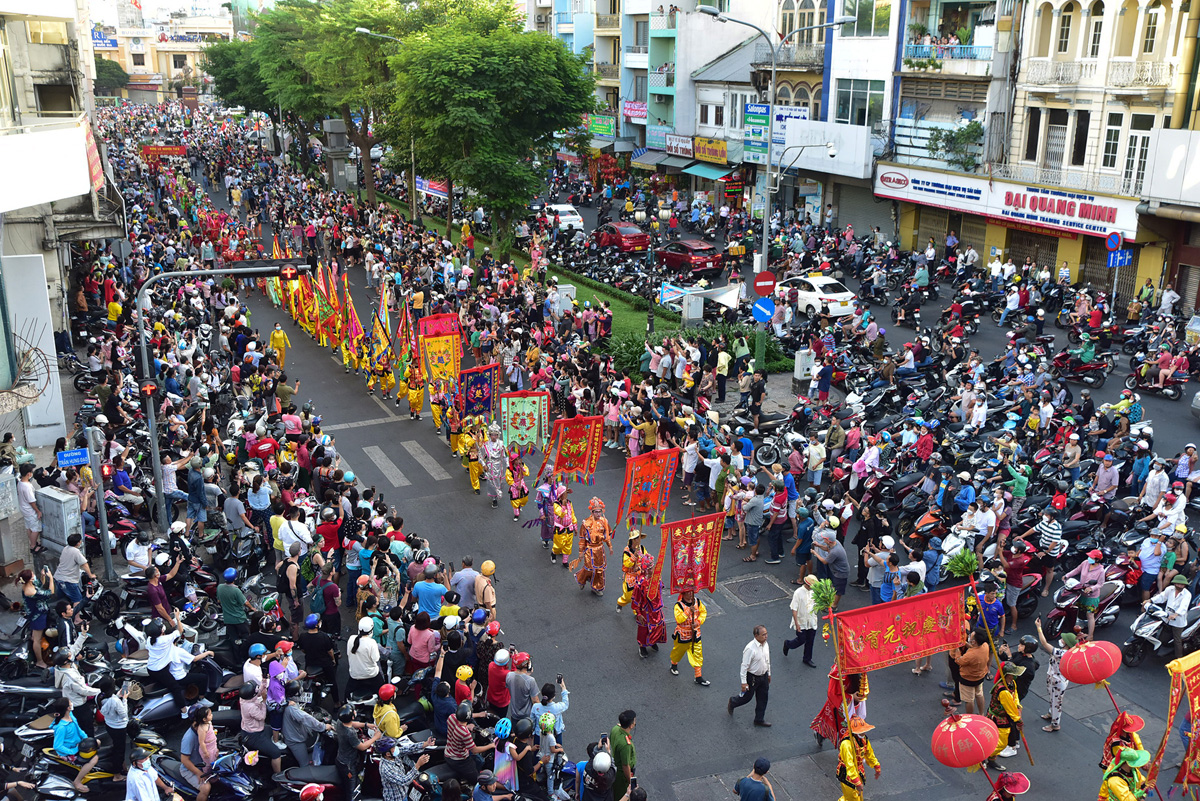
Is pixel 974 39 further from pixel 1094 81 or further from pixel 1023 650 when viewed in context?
pixel 1023 650

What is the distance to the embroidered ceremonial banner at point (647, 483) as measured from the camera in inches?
637

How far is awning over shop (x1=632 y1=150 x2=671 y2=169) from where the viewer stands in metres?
51.9

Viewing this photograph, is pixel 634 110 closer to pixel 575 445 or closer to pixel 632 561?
pixel 575 445

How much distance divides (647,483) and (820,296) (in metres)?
15.1

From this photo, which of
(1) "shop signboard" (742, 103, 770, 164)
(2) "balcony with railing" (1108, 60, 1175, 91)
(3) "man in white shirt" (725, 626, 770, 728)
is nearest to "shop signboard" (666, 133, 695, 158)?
(1) "shop signboard" (742, 103, 770, 164)

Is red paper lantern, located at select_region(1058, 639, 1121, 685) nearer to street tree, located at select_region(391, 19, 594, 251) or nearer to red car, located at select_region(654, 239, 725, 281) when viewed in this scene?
red car, located at select_region(654, 239, 725, 281)

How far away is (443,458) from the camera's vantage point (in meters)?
20.7

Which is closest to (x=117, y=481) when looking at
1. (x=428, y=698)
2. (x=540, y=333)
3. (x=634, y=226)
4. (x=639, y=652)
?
(x=428, y=698)

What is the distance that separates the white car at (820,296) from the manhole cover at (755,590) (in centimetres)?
1463

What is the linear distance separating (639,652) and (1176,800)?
21.0 ft

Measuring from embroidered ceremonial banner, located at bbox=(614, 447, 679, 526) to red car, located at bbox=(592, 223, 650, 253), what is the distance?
21.8 meters

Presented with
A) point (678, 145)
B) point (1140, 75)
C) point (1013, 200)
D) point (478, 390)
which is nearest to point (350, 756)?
point (478, 390)

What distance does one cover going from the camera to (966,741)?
941cm

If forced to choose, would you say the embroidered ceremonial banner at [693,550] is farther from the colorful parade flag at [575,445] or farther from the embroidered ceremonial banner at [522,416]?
the embroidered ceremonial banner at [522,416]
